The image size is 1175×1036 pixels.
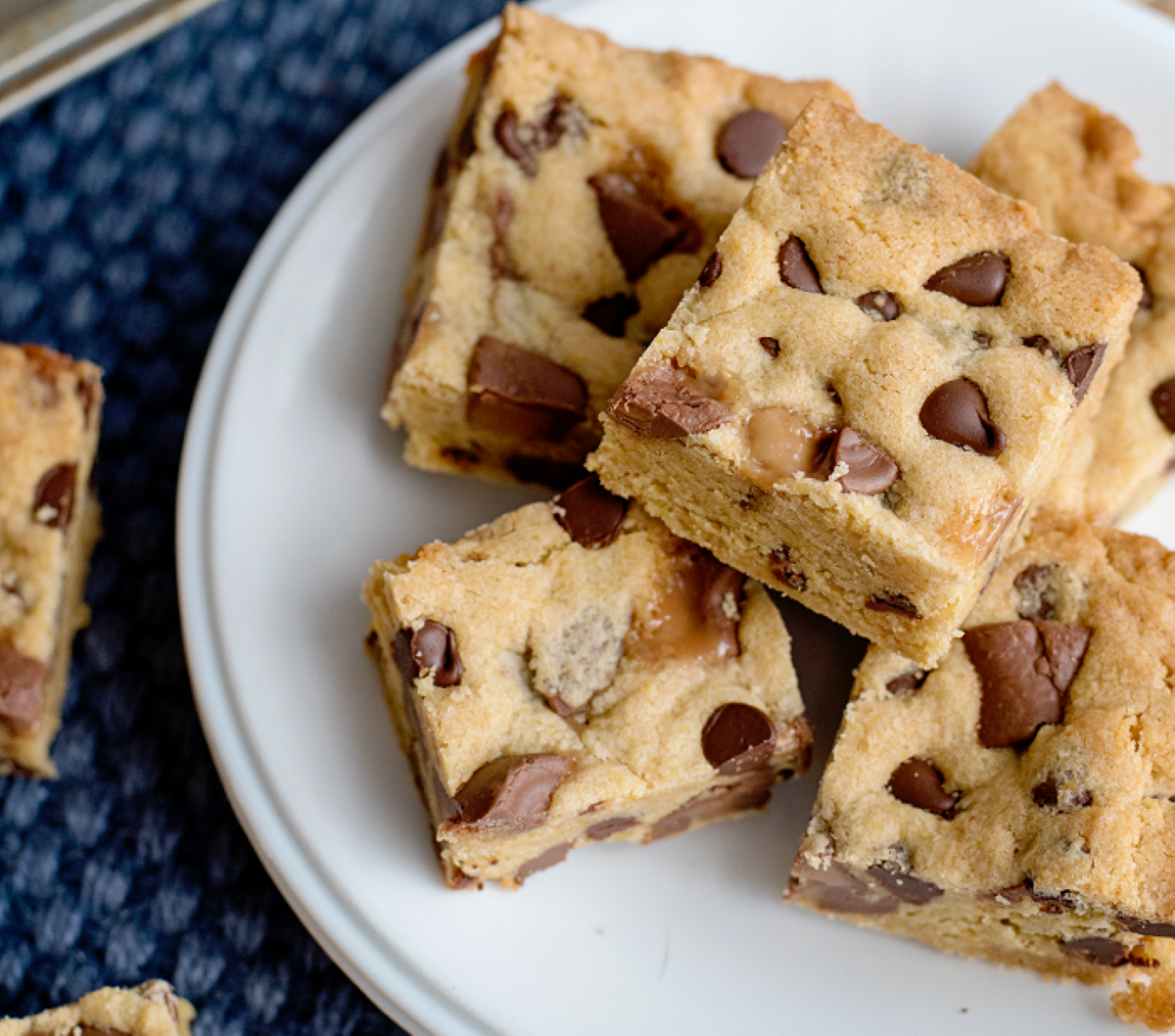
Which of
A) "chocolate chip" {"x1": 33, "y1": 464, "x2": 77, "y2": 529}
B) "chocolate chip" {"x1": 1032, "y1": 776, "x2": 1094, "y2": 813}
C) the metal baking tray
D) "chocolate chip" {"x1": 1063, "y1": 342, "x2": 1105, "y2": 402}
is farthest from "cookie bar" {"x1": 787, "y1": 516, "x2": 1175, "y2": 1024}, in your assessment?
the metal baking tray

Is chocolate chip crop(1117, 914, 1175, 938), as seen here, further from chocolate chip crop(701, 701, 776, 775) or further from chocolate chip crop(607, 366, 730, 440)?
chocolate chip crop(607, 366, 730, 440)

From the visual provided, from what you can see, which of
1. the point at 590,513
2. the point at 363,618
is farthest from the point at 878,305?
the point at 363,618

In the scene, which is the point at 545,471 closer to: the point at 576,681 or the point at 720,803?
the point at 576,681

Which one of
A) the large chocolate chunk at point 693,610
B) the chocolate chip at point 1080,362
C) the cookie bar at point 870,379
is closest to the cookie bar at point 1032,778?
the cookie bar at point 870,379

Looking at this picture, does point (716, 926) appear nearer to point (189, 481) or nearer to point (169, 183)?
point (189, 481)

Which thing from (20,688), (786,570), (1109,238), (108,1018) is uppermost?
(1109,238)

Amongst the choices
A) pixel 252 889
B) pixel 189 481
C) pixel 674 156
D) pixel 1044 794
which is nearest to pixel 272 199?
pixel 189 481
